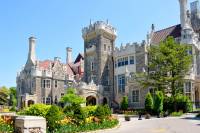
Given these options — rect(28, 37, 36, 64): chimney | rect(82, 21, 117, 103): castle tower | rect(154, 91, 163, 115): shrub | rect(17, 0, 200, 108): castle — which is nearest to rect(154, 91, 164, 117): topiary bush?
rect(154, 91, 163, 115): shrub

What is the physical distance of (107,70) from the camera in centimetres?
4459

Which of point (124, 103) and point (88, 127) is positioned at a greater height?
point (124, 103)

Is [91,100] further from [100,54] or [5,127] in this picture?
[5,127]

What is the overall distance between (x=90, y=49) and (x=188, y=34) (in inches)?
600

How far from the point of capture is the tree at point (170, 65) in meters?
32.4

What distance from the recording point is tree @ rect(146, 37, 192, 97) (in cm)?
3244

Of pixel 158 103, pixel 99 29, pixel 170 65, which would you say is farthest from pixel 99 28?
pixel 158 103

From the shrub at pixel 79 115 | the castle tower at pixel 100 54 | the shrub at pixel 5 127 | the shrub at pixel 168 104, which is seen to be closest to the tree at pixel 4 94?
the castle tower at pixel 100 54

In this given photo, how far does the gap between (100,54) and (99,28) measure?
404 centimetres

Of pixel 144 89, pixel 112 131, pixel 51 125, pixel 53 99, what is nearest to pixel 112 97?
pixel 144 89

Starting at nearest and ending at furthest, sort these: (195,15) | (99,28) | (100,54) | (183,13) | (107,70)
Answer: (183,13), (100,54), (99,28), (107,70), (195,15)

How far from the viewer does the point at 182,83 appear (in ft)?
112

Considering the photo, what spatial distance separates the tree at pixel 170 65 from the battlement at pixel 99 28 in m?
12.7

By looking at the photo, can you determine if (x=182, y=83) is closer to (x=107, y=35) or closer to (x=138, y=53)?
(x=138, y=53)
